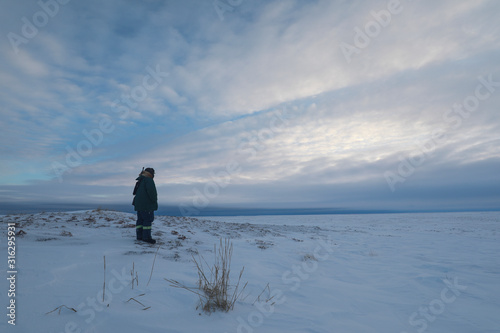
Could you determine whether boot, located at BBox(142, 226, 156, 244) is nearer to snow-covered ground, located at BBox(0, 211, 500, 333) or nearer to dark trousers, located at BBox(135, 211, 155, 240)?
dark trousers, located at BBox(135, 211, 155, 240)

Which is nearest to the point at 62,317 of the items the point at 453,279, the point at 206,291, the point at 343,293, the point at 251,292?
the point at 206,291

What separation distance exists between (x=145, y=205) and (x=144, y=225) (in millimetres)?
516

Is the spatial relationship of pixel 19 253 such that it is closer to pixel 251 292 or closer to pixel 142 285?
pixel 142 285

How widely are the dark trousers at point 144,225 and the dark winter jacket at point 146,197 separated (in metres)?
0.14

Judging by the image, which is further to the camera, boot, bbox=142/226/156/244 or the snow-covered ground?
boot, bbox=142/226/156/244

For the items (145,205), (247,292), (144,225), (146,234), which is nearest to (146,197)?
(145,205)

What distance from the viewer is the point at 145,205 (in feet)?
20.3

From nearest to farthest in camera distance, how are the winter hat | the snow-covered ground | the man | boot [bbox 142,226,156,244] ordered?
the snow-covered ground < boot [bbox 142,226,156,244] < the man < the winter hat

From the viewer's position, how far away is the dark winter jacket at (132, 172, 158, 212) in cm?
617

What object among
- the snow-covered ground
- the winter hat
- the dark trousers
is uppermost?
the winter hat

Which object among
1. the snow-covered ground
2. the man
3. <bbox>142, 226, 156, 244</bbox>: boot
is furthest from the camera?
the man

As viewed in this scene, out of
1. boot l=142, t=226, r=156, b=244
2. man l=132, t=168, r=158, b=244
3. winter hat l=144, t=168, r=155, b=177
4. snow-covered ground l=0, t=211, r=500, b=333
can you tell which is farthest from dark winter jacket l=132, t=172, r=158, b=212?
snow-covered ground l=0, t=211, r=500, b=333

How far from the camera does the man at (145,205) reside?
240 inches

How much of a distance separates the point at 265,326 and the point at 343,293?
1.91 m
